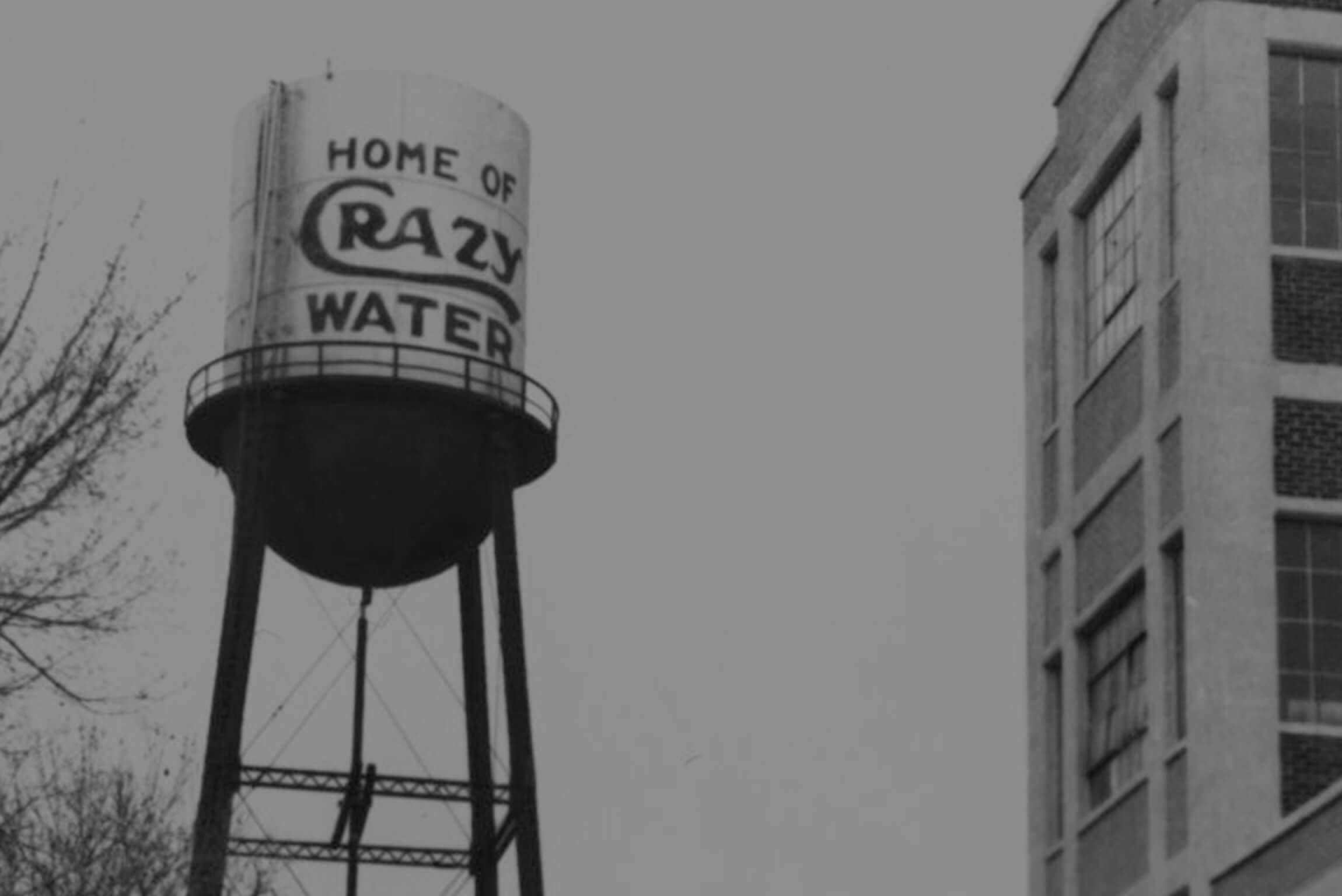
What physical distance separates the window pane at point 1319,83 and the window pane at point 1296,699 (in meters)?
5.66

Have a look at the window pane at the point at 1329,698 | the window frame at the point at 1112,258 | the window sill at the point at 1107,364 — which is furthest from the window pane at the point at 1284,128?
the window pane at the point at 1329,698

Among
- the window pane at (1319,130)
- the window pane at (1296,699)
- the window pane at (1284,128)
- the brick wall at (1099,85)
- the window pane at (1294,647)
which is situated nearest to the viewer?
the window pane at (1296,699)

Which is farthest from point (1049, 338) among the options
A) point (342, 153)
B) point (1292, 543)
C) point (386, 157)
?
point (342, 153)

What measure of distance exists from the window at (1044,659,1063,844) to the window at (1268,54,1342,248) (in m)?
5.89

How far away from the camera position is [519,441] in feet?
133

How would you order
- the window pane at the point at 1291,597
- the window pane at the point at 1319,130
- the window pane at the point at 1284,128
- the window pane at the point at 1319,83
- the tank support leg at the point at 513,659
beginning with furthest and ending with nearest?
the tank support leg at the point at 513,659, the window pane at the point at 1319,83, the window pane at the point at 1319,130, the window pane at the point at 1284,128, the window pane at the point at 1291,597

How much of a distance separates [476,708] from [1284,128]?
43.0ft

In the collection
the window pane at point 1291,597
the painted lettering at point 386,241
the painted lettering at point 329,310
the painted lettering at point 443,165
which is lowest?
the window pane at point 1291,597

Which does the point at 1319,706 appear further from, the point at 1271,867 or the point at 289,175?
the point at 289,175

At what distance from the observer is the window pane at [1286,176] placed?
33438 mm

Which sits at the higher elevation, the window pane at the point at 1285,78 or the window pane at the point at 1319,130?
the window pane at the point at 1285,78

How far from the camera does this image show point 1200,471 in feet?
106

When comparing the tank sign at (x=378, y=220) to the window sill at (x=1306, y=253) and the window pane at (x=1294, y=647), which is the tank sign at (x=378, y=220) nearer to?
the window sill at (x=1306, y=253)

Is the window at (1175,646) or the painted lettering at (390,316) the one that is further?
the painted lettering at (390,316)
